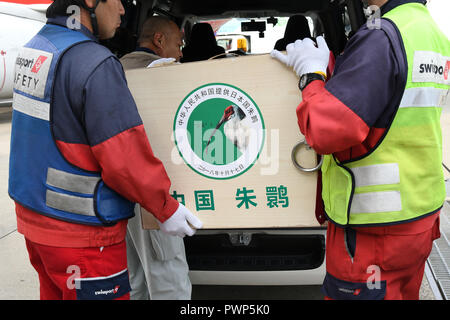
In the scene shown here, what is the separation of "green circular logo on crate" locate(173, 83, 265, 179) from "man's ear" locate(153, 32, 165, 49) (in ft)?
3.77

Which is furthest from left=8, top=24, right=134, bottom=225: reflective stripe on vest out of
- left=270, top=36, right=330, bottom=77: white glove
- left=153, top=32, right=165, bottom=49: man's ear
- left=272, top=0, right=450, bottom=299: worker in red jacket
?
left=153, top=32, right=165, bottom=49: man's ear

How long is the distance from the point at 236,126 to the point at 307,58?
0.37 m

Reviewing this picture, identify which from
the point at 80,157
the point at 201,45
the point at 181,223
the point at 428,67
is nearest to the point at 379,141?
the point at 428,67

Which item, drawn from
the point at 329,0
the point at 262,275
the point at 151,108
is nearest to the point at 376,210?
the point at 151,108

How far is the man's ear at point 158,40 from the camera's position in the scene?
9.20 ft

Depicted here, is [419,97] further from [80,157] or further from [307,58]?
[80,157]

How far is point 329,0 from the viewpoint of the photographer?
4.06 m

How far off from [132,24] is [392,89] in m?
2.60

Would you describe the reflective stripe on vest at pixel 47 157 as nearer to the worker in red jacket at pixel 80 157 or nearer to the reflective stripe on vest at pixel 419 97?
the worker in red jacket at pixel 80 157

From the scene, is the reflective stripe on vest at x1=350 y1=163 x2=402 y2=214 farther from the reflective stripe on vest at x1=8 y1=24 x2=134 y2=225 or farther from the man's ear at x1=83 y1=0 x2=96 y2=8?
the man's ear at x1=83 y1=0 x2=96 y2=8

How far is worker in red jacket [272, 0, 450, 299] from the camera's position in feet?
4.74

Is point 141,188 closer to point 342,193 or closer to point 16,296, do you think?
point 342,193

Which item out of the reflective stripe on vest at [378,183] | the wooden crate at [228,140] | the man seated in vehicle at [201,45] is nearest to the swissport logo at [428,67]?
the reflective stripe on vest at [378,183]

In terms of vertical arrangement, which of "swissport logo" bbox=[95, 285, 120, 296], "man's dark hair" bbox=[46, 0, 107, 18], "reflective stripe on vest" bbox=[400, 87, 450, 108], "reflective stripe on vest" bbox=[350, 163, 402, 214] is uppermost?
"man's dark hair" bbox=[46, 0, 107, 18]
